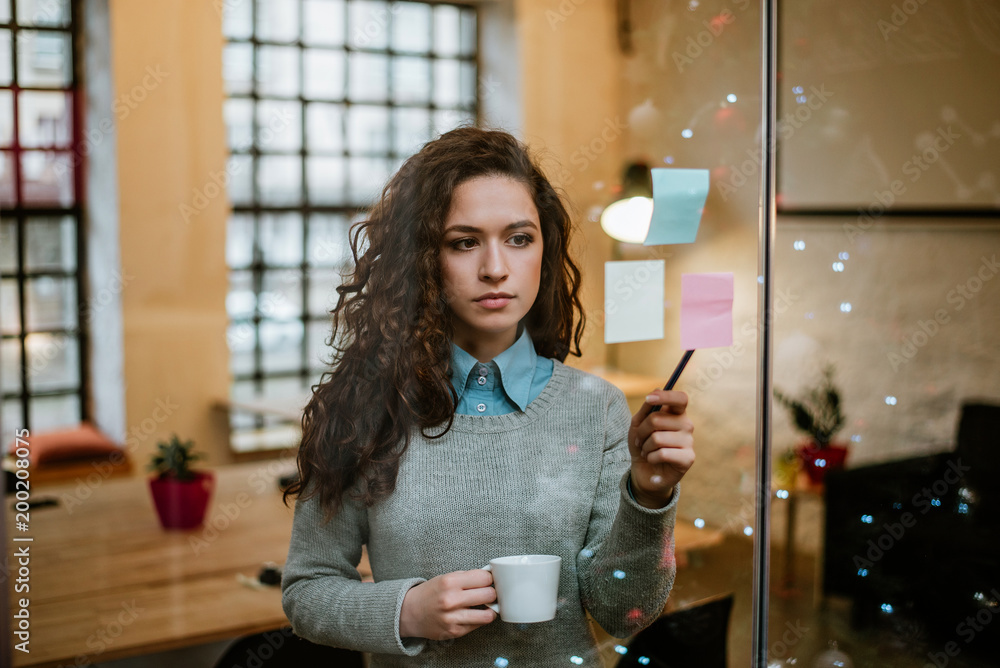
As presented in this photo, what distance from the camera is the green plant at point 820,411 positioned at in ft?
5.58

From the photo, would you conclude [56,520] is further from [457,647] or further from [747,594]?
[747,594]

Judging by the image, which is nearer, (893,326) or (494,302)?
(494,302)

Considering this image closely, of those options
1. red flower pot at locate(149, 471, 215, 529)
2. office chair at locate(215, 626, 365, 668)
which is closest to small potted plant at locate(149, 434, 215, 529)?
red flower pot at locate(149, 471, 215, 529)

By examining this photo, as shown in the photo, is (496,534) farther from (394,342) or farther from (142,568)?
(142,568)

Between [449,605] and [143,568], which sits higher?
[449,605]

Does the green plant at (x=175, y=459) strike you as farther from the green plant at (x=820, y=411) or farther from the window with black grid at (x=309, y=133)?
the green plant at (x=820, y=411)

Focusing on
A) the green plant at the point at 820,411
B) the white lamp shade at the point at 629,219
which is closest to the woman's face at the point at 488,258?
the white lamp shade at the point at 629,219

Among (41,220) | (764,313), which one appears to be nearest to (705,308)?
(764,313)

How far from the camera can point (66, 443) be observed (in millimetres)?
1108

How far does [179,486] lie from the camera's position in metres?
1.22

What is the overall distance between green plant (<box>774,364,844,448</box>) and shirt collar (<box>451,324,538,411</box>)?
1.03m

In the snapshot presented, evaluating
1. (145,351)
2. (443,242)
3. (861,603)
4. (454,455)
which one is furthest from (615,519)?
(145,351)

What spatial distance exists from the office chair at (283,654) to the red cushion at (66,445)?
1.11 feet

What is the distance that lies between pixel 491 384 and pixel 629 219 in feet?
0.78
